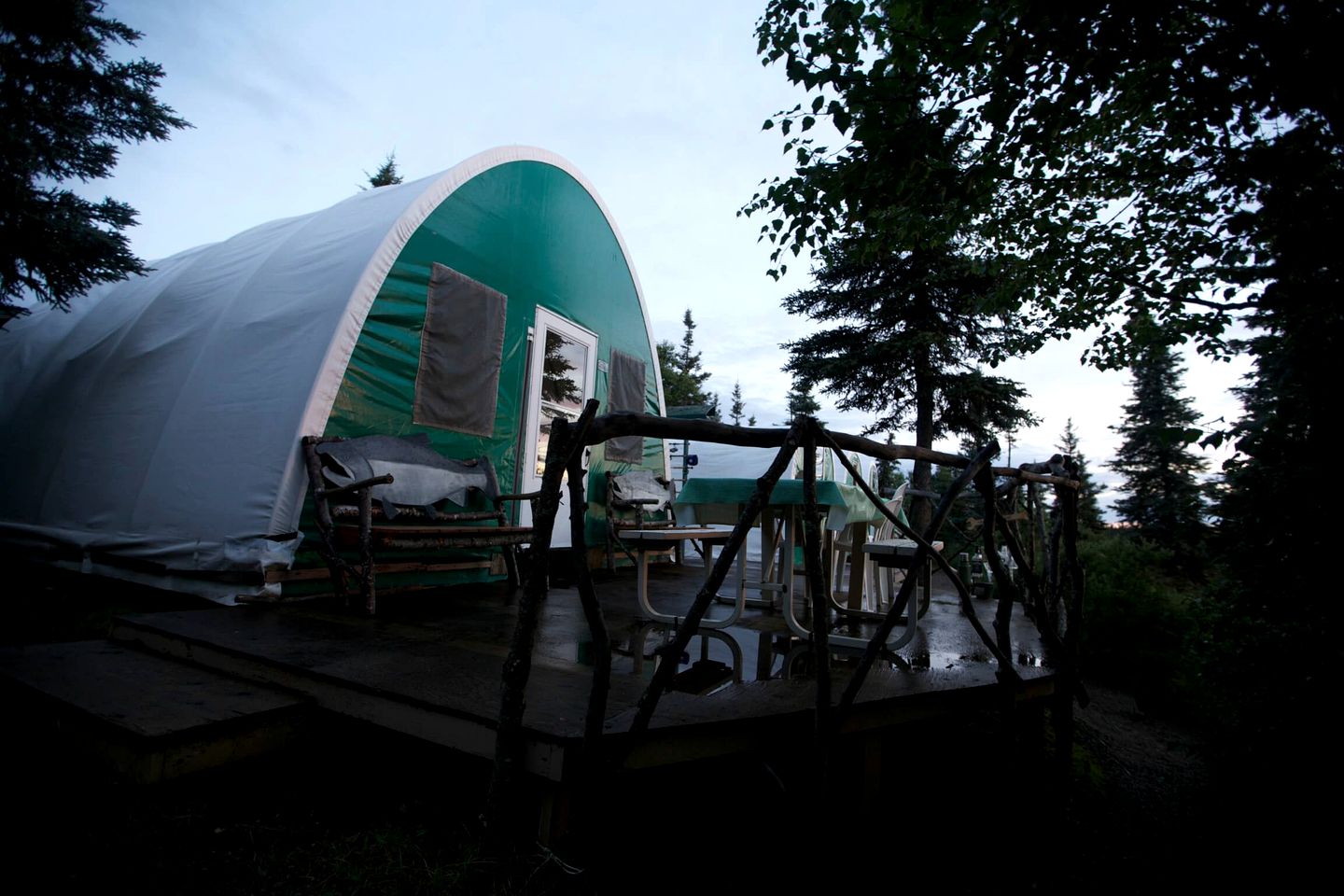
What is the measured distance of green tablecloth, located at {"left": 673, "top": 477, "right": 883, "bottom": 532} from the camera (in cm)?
269

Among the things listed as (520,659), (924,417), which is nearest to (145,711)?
(520,659)

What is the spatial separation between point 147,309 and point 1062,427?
3252cm

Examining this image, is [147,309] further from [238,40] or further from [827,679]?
[827,679]

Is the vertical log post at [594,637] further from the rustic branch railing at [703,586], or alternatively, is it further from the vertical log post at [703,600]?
the vertical log post at [703,600]

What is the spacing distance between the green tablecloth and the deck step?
1678mm

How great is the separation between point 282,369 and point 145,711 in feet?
7.91

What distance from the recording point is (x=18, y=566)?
432 centimetres

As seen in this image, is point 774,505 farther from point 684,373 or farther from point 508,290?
point 684,373

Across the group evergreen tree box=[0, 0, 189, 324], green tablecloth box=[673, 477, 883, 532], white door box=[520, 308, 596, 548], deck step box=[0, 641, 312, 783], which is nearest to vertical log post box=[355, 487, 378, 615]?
deck step box=[0, 641, 312, 783]

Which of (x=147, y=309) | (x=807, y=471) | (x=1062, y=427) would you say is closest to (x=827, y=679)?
(x=807, y=471)

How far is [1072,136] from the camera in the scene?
4.51 metres

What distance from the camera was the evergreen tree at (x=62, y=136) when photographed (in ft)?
12.3

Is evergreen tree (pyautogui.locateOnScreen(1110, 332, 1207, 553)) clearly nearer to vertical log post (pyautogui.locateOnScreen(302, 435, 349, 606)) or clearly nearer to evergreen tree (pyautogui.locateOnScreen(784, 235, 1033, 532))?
evergreen tree (pyautogui.locateOnScreen(784, 235, 1033, 532))

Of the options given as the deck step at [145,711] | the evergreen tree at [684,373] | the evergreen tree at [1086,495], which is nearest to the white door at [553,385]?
the deck step at [145,711]
